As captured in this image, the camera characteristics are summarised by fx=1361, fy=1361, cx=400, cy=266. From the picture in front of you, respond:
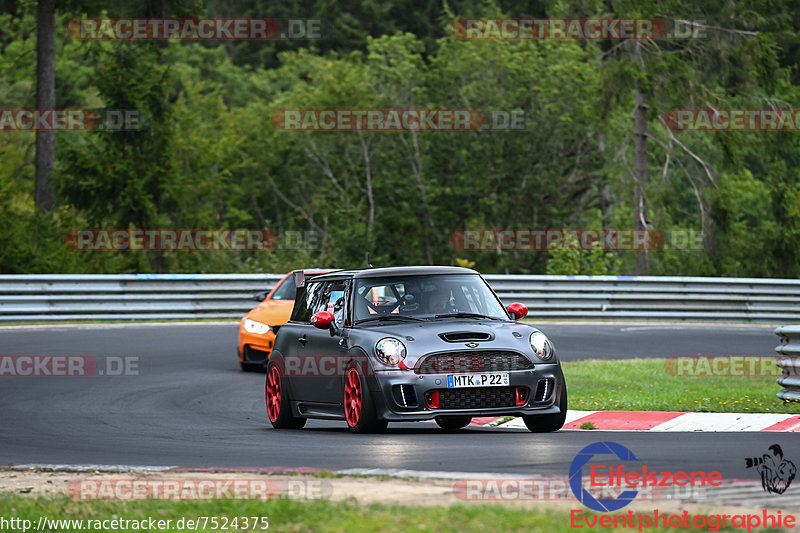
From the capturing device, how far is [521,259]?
51312 mm

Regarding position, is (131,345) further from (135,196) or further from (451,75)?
(451,75)

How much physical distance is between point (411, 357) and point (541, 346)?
1254 mm

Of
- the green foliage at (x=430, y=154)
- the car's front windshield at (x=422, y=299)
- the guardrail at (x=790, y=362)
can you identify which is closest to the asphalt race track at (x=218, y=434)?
the car's front windshield at (x=422, y=299)

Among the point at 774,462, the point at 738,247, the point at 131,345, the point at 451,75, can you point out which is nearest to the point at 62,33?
the point at 451,75

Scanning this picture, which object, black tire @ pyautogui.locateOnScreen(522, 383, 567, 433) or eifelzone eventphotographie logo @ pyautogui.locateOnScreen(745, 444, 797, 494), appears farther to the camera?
→ black tire @ pyautogui.locateOnScreen(522, 383, 567, 433)

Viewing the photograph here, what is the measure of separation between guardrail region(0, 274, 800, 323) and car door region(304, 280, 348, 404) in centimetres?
1572

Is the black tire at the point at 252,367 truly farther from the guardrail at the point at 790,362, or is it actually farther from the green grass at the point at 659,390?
the guardrail at the point at 790,362

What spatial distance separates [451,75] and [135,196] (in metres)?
18.0

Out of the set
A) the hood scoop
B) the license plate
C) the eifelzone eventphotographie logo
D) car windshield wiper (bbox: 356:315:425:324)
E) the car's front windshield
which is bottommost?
the eifelzone eventphotographie logo

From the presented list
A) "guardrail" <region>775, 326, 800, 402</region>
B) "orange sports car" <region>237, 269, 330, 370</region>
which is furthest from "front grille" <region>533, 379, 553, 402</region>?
"orange sports car" <region>237, 269, 330, 370</region>

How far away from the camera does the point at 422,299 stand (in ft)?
42.4

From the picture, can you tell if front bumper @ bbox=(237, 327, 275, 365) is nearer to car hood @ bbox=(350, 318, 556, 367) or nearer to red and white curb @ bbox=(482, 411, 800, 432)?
red and white curb @ bbox=(482, 411, 800, 432)

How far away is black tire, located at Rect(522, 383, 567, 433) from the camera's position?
1238 centimetres

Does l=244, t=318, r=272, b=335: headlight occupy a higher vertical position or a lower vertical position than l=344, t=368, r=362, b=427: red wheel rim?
lower
